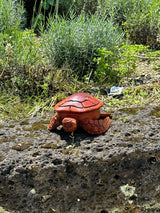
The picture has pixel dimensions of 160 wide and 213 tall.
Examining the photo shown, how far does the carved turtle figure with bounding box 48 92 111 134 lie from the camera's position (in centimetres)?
210

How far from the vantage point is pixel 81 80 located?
13.2ft

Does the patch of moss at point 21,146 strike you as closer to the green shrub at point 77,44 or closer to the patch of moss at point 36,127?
the patch of moss at point 36,127

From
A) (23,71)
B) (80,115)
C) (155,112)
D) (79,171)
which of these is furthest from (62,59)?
(79,171)

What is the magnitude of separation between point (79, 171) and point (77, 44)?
7.83 ft

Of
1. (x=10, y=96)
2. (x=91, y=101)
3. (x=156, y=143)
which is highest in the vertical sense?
(x=91, y=101)

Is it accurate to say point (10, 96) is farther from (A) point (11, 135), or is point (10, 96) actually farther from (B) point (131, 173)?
(B) point (131, 173)

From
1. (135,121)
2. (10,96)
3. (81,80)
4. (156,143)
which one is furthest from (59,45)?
(156,143)

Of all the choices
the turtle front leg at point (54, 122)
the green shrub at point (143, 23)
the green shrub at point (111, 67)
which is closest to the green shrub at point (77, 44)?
the green shrub at point (111, 67)

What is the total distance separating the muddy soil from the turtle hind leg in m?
0.04

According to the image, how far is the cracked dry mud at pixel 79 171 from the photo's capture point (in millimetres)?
1950

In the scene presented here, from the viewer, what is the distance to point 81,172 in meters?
1.99

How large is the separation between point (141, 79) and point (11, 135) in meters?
2.24

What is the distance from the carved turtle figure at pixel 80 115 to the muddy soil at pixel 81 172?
0.07m

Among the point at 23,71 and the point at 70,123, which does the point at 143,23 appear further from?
the point at 70,123
